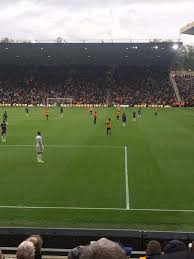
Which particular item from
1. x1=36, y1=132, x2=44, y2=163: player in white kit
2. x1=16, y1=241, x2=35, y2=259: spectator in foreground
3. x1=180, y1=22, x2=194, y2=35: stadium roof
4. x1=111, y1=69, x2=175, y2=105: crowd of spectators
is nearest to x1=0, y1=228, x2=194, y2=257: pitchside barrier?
x1=16, y1=241, x2=35, y2=259: spectator in foreground

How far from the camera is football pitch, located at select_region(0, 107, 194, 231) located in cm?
1667

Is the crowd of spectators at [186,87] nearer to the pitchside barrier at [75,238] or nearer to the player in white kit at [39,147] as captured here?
the player in white kit at [39,147]

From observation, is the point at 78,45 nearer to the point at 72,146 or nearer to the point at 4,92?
the point at 4,92

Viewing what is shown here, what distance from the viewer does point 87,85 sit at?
4274 inches

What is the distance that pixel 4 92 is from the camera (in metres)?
106

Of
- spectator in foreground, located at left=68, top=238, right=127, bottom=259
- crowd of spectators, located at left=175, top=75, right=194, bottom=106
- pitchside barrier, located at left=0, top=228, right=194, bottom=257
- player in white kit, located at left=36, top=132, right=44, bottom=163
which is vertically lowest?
pitchside barrier, located at left=0, top=228, right=194, bottom=257

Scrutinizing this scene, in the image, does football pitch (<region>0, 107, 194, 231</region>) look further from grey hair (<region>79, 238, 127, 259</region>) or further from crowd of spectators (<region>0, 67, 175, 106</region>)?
crowd of spectators (<region>0, 67, 175, 106</region>)

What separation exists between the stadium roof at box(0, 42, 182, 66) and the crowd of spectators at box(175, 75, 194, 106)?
5873 mm

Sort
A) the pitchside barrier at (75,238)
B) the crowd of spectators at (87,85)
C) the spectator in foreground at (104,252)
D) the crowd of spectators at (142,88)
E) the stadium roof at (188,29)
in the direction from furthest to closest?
the crowd of spectators at (87,85)
the crowd of spectators at (142,88)
the stadium roof at (188,29)
the pitchside barrier at (75,238)
the spectator in foreground at (104,252)

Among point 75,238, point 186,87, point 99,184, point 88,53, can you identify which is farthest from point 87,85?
point 75,238

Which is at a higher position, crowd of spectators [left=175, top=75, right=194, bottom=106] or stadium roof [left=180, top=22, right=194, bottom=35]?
stadium roof [left=180, top=22, right=194, bottom=35]

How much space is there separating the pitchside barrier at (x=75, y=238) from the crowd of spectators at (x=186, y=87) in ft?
285

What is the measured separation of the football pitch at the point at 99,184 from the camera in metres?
16.7

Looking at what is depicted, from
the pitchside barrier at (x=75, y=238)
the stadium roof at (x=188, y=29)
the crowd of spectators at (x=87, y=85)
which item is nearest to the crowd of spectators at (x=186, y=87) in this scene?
the crowd of spectators at (x=87, y=85)
